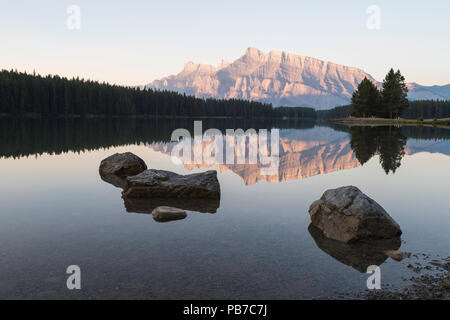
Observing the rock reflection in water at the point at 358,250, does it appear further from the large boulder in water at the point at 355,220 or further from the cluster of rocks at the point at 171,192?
Answer: the cluster of rocks at the point at 171,192

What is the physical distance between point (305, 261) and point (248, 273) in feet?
6.10

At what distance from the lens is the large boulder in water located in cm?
1088

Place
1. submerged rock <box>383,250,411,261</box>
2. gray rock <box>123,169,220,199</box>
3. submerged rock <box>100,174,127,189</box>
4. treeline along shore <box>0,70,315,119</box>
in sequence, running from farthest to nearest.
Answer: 1. treeline along shore <box>0,70,315,119</box>
2. submerged rock <box>100,174,127,189</box>
3. gray rock <box>123,169,220,199</box>
4. submerged rock <box>383,250,411,261</box>

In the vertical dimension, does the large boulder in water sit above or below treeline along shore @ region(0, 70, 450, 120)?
below

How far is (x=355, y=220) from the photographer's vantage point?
10.9m

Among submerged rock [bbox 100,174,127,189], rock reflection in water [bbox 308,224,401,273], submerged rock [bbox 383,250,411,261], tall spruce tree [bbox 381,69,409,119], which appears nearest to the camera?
rock reflection in water [bbox 308,224,401,273]

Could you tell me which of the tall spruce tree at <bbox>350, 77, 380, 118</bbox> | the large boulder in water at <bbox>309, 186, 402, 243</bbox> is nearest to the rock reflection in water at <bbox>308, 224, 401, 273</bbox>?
the large boulder in water at <bbox>309, 186, 402, 243</bbox>

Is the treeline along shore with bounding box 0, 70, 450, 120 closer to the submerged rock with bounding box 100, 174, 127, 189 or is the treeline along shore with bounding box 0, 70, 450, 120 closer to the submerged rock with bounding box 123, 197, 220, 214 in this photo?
the submerged rock with bounding box 100, 174, 127, 189

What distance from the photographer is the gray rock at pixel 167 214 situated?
42.2 feet

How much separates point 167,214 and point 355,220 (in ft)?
22.5

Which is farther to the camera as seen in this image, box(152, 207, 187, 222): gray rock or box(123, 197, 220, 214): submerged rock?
box(123, 197, 220, 214): submerged rock

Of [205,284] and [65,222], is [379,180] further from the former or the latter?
[65,222]

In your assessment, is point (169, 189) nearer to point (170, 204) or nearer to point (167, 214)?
point (170, 204)

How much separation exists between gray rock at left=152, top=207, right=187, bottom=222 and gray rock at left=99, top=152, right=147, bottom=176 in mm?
9624
